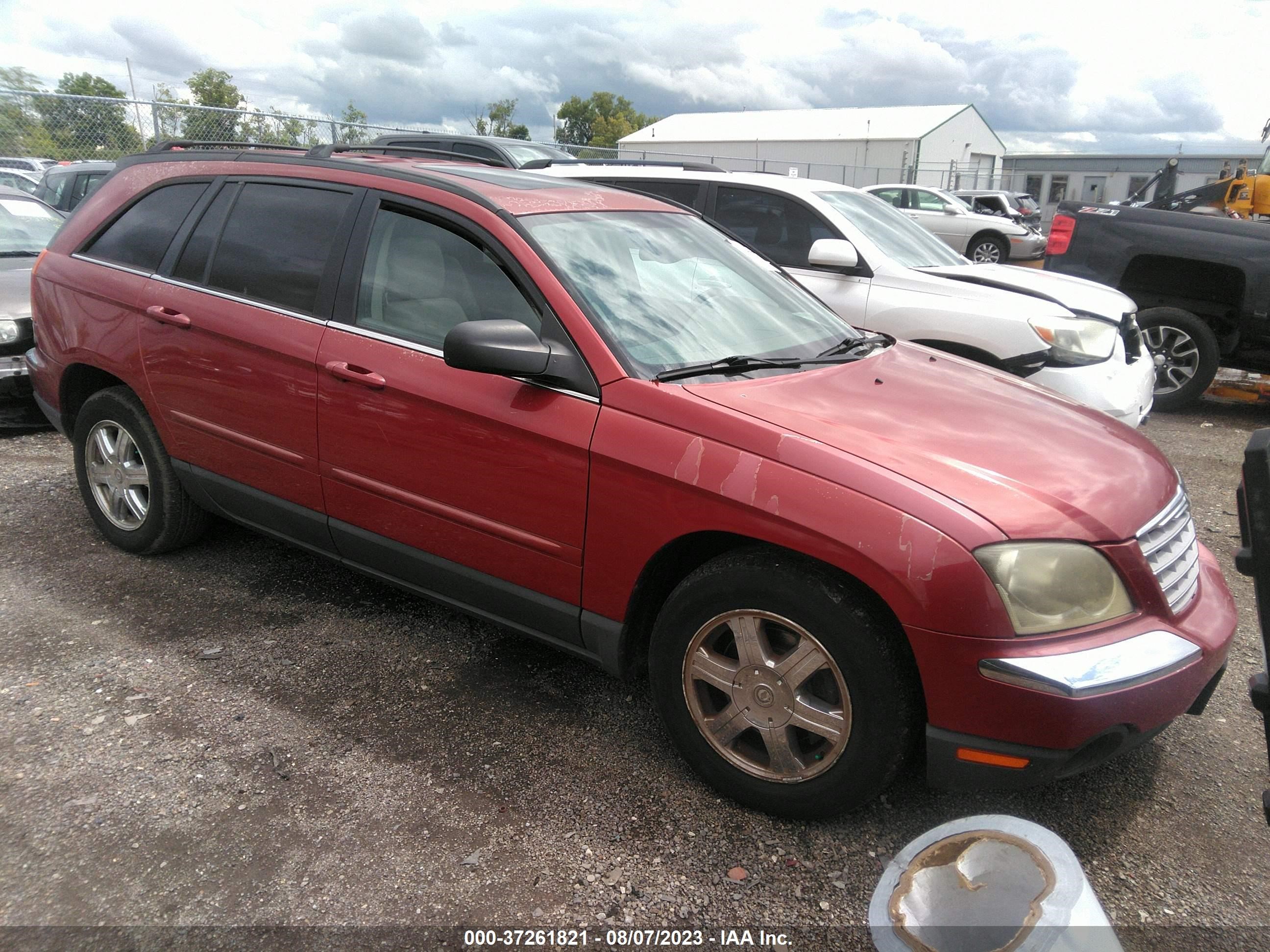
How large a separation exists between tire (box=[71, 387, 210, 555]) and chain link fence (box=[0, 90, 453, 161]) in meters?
9.05

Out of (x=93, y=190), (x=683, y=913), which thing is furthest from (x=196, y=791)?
(x=93, y=190)

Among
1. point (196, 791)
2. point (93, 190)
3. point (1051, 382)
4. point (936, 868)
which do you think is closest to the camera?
point (936, 868)

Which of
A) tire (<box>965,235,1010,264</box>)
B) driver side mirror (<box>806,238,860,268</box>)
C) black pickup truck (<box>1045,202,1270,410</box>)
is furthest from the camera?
tire (<box>965,235,1010,264</box>)

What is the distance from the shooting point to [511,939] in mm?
2197

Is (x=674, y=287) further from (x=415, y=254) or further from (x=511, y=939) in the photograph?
(x=511, y=939)

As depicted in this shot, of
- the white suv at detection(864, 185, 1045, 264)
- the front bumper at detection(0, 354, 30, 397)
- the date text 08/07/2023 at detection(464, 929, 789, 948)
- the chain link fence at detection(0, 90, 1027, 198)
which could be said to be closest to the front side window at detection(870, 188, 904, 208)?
the white suv at detection(864, 185, 1045, 264)

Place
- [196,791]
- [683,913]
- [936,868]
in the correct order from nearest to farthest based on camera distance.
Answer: [936,868] < [683,913] < [196,791]

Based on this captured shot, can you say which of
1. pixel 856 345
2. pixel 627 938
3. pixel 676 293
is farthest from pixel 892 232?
pixel 627 938

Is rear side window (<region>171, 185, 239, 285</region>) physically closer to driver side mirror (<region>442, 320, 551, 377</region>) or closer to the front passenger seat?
the front passenger seat

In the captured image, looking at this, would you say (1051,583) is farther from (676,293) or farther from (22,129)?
(22,129)

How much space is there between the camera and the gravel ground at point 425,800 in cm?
230

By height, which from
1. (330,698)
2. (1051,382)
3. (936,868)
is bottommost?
(330,698)

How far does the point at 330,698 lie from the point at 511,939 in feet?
4.19

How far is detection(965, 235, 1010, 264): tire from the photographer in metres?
19.6
